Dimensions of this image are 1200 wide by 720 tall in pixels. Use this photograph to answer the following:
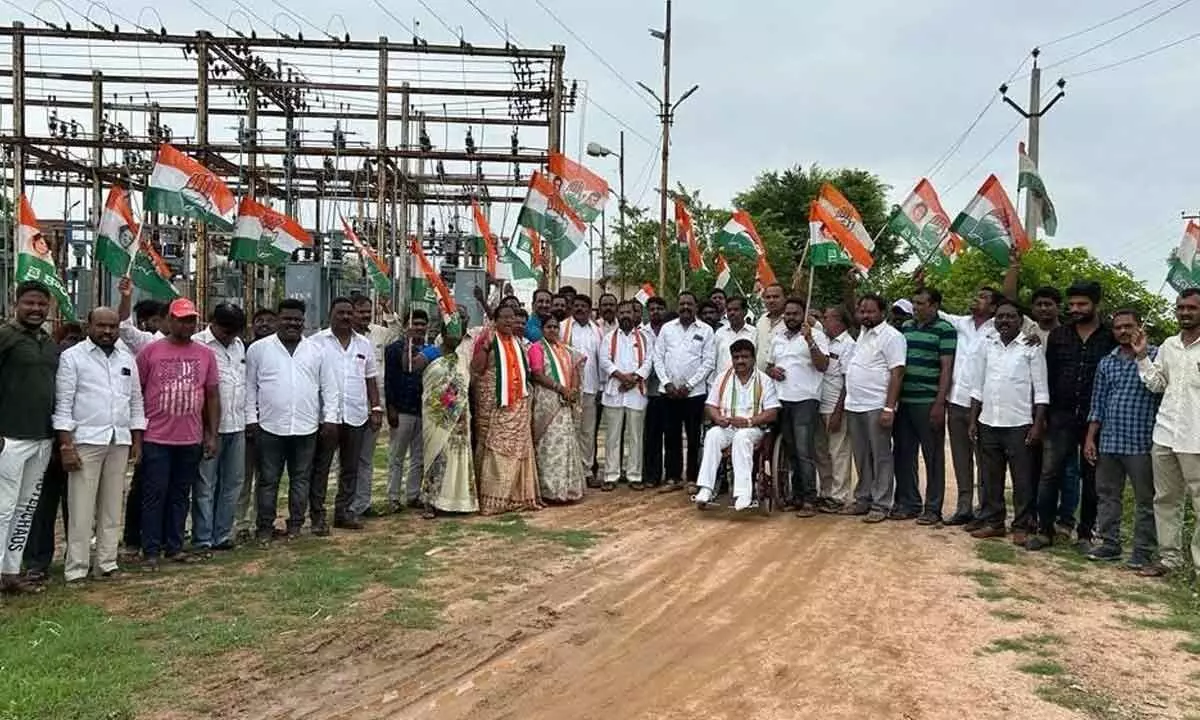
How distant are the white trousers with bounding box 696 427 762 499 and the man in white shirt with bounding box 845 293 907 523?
2.78 feet

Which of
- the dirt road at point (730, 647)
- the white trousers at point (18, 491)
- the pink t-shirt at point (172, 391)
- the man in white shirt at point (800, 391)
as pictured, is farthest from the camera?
the man in white shirt at point (800, 391)

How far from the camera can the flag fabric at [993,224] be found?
779 centimetres

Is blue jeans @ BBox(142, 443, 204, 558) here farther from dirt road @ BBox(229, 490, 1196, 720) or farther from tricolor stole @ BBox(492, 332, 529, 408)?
tricolor stole @ BBox(492, 332, 529, 408)

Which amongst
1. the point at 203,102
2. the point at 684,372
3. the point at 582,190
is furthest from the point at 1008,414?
the point at 203,102

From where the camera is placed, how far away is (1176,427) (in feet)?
19.6

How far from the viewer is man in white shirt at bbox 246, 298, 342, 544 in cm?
671

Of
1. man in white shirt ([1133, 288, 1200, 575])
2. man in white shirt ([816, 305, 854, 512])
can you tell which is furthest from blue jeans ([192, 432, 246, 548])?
man in white shirt ([1133, 288, 1200, 575])

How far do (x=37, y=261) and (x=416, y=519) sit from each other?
11.0 ft

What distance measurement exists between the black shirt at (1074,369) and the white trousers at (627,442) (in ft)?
12.5

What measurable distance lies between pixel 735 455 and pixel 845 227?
2.52 metres

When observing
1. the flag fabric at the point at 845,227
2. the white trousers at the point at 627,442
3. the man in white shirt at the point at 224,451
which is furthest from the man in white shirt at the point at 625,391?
the man in white shirt at the point at 224,451

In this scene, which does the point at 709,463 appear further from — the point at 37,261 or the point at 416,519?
the point at 37,261

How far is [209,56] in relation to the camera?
19484 millimetres

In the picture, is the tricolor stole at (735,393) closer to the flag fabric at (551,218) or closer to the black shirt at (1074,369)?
the black shirt at (1074,369)
